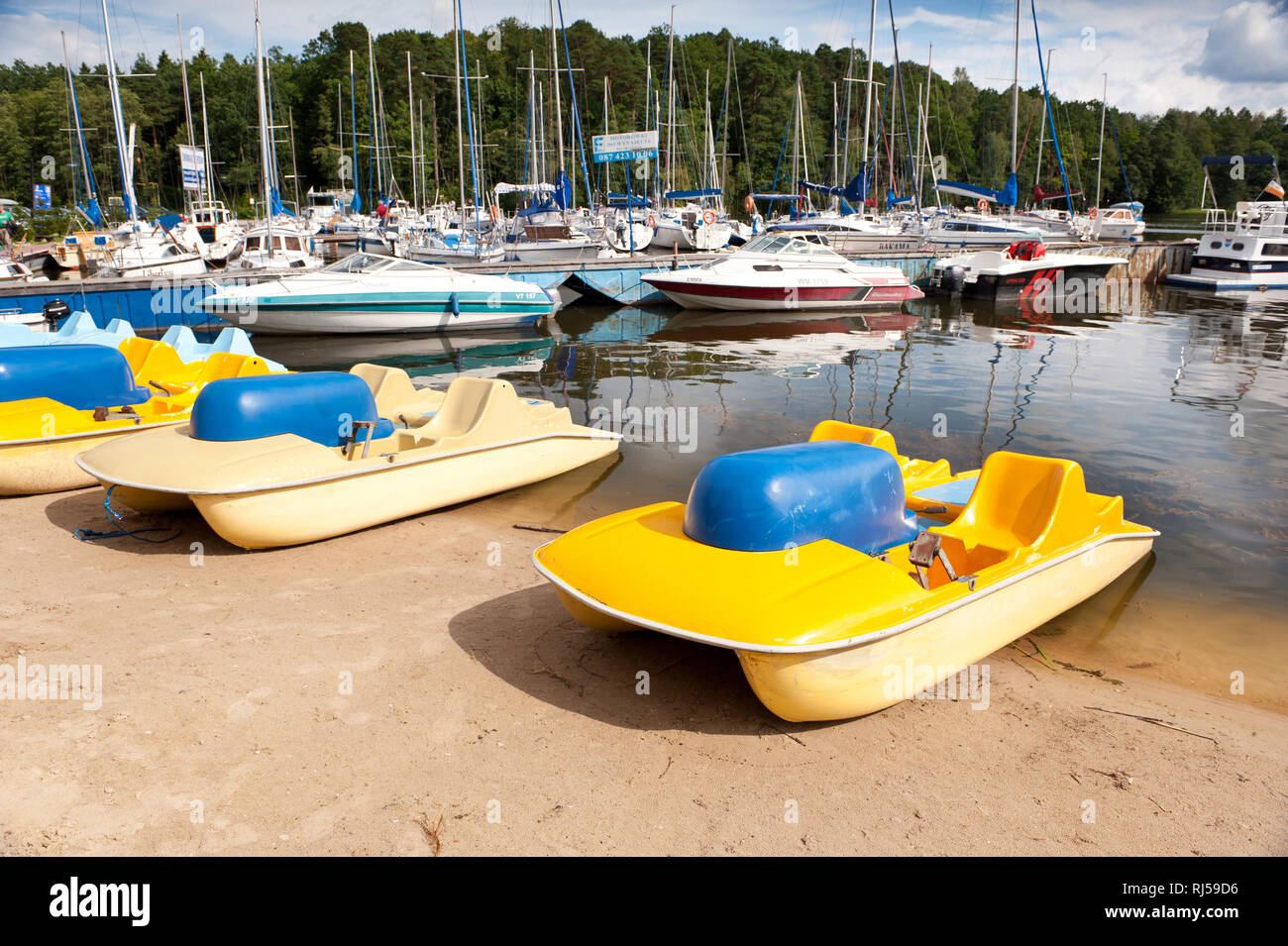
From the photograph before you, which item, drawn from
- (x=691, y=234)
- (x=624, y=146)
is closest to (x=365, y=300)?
(x=624, y=146)

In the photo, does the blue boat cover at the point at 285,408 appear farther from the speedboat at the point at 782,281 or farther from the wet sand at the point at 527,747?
the speedboat at the point at 782,281

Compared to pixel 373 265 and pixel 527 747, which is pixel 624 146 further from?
pixel 527 747

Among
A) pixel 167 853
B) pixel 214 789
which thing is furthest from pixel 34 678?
pixel 167 853

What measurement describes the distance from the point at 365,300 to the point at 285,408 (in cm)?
1404

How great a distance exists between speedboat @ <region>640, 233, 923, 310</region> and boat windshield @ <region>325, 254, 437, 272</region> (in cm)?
680

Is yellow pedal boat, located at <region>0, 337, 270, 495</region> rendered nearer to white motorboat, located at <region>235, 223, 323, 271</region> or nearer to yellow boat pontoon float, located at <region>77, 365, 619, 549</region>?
yellow boat pontoon float, located at <region>77, 365, 619, 549</region>

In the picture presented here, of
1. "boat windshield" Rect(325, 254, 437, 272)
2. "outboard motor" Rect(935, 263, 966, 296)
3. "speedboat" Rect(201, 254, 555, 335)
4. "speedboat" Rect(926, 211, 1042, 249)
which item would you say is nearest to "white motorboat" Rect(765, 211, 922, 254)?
"speedboat" Rect(926, 211, 1042, 249)

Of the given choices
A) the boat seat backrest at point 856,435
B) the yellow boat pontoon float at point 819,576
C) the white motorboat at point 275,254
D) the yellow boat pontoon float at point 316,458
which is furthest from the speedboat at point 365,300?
the yellow boat pontoon float at point 819,576

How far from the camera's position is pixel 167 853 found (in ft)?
10.9

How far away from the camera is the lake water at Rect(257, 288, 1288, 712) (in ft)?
21.2

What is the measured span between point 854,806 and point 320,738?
2450 mm

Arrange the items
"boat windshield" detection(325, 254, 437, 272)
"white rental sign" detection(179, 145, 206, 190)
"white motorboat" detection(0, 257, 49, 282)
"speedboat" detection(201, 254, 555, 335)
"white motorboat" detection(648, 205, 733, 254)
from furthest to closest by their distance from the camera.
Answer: "white motorboat" detection(648, 205, 733, 254) < "white rental sign" detection(179, 145, 206, 190) < "white motorboat" detection(0, 257, 49, 282) < "boat windshield" detection(325, 254, 437, 272) < "speedboat" detection(201, 254, 555, 335)

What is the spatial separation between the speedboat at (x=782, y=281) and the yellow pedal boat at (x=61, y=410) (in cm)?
1719

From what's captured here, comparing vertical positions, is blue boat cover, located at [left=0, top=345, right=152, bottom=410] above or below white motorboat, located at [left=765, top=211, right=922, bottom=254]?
below
